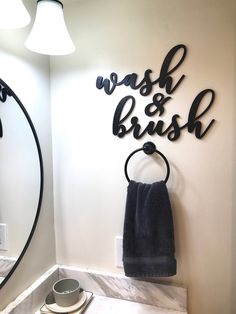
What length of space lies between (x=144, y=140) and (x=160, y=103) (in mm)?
172

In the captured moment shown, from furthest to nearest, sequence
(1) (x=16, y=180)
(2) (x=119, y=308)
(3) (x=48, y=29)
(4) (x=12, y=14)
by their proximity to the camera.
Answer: (2) (x=119, y=308) → (1) (x=16, y=180) → (3) (x=48, y=29) → (4) (x=12, y=14)

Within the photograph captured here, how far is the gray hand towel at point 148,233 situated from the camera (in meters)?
1.07

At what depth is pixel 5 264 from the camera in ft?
3.31

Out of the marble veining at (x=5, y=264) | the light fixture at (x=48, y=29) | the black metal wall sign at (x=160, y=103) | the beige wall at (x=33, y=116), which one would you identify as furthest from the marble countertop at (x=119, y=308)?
the light fixture at (x=48, y=29)

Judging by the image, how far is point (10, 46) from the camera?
1.02 meters

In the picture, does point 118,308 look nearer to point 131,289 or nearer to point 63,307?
point 131,289

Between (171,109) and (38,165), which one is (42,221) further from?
(171,109)

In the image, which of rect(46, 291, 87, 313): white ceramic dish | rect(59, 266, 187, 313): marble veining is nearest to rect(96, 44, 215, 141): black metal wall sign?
rect(59, 266, 187, 313): marble veining

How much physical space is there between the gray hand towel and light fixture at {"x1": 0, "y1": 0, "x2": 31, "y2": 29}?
0.74 metres

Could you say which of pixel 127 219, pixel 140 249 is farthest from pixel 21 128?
pixel 140 249

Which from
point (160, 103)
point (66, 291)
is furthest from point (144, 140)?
point (66, 291)

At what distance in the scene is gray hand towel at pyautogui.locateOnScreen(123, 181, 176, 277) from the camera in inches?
42.1

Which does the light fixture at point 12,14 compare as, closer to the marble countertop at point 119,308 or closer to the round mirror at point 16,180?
the round mirror at point 16,180

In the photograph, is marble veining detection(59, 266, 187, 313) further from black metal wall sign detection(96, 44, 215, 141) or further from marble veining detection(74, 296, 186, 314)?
black metal wall sign detection(96, 44, 215, 141)
